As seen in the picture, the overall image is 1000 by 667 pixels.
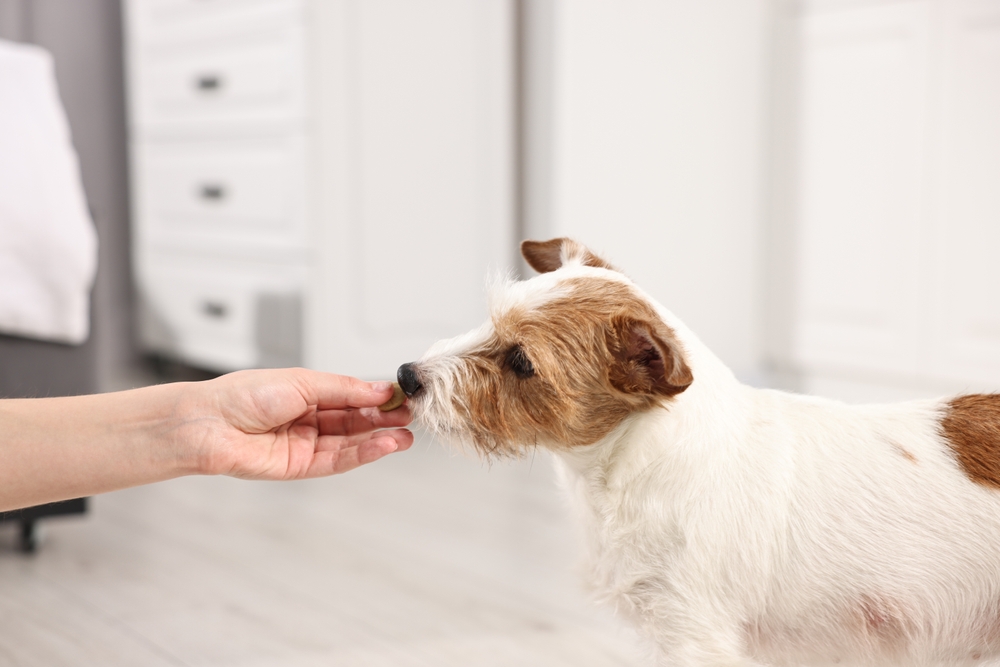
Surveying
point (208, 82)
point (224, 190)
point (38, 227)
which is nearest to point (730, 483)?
point (38, 227)

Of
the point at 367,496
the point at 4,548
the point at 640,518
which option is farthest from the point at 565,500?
the point at 4,548

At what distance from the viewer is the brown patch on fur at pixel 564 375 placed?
0.90 m

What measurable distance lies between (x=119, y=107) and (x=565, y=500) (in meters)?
2.96

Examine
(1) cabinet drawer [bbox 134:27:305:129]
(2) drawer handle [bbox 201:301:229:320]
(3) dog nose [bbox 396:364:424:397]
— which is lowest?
(2) drawer handle [bbox 201:301:229:320]

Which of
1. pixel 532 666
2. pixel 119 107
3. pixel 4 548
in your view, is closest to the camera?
pixel 532 666

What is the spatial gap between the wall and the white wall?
5.20ft

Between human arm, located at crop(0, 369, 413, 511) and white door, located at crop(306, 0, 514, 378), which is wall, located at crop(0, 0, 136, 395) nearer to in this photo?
white door, located at crop(306, 0, 514, 378)

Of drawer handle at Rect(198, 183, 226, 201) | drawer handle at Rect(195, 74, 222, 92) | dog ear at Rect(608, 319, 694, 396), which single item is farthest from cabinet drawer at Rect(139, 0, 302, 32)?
dog ear at Rect(608, 319, 694, 396)

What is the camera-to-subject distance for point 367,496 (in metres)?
1.97

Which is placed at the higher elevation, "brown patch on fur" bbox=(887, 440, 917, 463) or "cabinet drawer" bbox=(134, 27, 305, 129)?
"cabinet drawer" bbox=(134, 27, 305, 129)

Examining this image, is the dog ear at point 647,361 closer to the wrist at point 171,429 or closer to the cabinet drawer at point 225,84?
the wrist at point 171,429

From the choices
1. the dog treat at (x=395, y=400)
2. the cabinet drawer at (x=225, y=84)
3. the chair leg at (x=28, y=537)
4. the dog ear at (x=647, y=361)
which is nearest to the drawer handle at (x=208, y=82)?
the cabinet drawer at (x=225, y=84)

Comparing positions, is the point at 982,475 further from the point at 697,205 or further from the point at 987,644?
the point at 697,205

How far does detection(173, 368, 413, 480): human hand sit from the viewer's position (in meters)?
1.01
